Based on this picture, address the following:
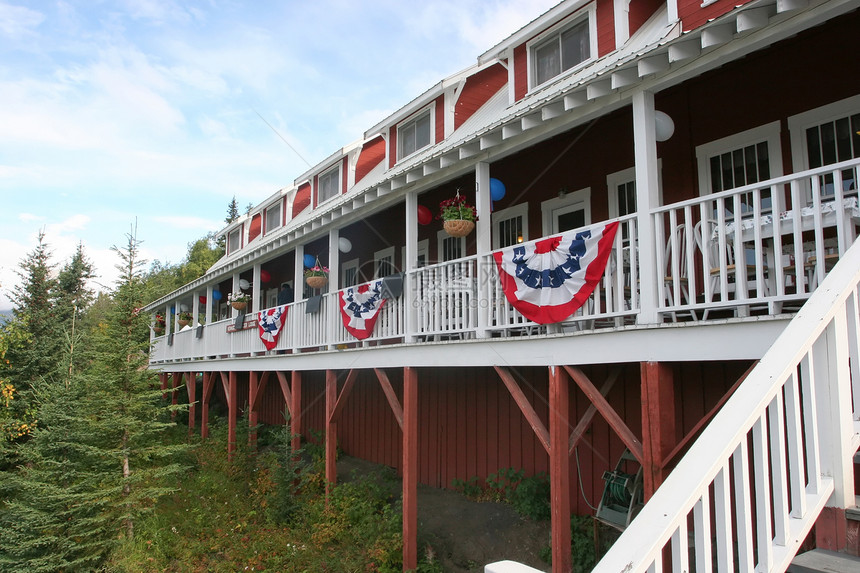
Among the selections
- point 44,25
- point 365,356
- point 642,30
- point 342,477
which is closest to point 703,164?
point 642,30

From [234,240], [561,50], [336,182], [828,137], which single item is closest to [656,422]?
[828,137]

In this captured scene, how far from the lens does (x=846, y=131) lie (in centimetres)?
645

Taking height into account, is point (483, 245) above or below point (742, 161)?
below

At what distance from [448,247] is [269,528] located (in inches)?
250


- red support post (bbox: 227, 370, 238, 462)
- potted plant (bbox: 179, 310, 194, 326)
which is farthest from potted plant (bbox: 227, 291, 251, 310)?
potted plant (bbox: 179, 310, 194, 326)

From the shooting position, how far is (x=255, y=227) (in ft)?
77.8

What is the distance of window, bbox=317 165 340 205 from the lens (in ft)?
55.9

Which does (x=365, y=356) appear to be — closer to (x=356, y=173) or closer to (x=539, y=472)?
(x=539, y=472)

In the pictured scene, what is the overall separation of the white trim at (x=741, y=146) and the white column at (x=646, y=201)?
2.18m

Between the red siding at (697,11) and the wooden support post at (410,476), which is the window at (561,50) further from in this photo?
the wooden support post at (410,476)

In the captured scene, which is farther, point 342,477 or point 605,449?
point 342,477

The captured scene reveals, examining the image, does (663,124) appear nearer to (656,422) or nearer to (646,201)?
(646,201)

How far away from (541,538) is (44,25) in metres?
19.7

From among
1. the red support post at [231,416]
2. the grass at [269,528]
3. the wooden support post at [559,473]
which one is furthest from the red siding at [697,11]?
the red support post at [231,416]
